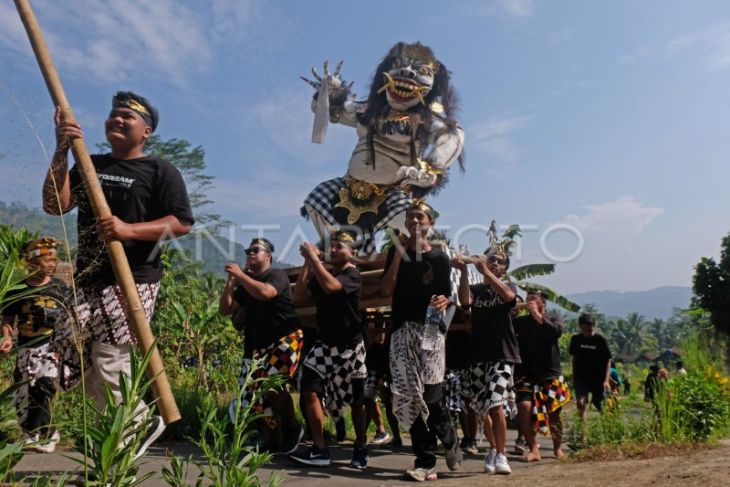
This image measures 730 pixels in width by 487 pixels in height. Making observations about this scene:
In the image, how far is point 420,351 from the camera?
13.9 feet

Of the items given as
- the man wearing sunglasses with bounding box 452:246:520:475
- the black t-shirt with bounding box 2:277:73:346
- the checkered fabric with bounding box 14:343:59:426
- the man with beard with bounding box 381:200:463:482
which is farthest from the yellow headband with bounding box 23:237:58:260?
the man wearing sunglasses with bounding box 452:246:520:475

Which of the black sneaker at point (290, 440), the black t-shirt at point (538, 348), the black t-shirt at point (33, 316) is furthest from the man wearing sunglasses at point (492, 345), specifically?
the black t-shirt at point (33, 316)

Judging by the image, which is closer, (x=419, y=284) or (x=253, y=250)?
(x=419, y=284)

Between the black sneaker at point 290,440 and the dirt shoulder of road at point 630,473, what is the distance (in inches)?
53.4

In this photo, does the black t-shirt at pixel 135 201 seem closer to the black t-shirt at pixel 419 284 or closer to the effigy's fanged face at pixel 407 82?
the black t-shirt at pixel 419 284

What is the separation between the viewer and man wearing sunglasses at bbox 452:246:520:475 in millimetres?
A: 4570

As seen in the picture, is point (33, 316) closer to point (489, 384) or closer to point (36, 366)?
point (36, 366)

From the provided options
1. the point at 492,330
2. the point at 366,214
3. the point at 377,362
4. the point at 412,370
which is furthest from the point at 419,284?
the point at 366,214

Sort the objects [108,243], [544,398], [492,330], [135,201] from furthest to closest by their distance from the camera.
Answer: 1. [544,398]
2. [492,330]
3. [135,201]
4. [108,243]

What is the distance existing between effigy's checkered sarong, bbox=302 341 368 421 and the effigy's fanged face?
4.14 metres

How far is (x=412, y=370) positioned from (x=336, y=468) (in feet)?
3.15

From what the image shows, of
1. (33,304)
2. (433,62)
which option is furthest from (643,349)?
(33,304)

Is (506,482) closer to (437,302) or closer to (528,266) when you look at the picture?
(437,302)

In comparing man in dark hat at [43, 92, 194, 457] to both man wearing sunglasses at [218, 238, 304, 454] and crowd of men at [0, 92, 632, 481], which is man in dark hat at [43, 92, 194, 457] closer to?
crowd of men at [0, 92, 632, 481]
